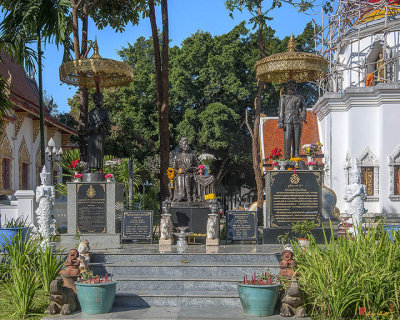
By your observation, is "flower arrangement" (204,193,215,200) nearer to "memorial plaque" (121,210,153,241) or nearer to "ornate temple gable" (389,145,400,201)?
"memorial plaque" (121,210,153,241)

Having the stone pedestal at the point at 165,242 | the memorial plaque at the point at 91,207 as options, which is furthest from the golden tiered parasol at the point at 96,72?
the stone pedestal at the point at 165,242

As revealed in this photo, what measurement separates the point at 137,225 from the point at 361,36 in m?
17.3

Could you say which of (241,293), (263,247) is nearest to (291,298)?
(241,293)

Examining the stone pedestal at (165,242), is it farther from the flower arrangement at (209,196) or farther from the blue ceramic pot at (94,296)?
the blue ceramic pot at (94,296)

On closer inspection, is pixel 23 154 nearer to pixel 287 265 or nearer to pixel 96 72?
pixel 96 72

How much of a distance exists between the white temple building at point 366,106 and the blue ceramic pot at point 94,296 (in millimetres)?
16417

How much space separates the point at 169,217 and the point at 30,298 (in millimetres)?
4835

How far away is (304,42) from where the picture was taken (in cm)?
3903

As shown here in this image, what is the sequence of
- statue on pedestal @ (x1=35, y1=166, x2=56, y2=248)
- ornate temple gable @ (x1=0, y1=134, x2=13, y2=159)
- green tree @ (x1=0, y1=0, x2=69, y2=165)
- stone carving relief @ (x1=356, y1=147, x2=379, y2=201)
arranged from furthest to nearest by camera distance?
ornate temple gable @ (x1=0, y1=134, x2=13, y2=159)
stone carving relief @ (x1=356, y1=147, x2=379, y2=201)
green tree @ (x1=0, y1=0, x2=69, y2=165)
statue on pedestal @ (x1=35, y1=166, x2=56, y2=248)

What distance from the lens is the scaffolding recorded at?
983 inches

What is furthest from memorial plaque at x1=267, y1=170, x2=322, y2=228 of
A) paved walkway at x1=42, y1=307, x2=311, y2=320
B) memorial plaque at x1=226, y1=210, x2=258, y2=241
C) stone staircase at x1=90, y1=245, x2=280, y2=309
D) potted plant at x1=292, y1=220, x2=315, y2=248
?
paved walkway at x1=42, y1=307, x2=311, y2=320

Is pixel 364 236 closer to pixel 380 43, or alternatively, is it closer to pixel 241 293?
pixel 241 293

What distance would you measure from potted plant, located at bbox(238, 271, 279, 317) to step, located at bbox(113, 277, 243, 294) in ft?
3.77

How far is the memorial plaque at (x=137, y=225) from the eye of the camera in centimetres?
1330
